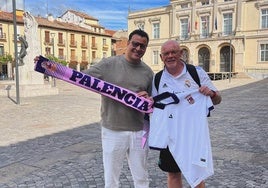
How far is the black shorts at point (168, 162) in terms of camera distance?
A: 272 centimetres

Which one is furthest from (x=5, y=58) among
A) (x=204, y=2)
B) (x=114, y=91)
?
(x=114, y=91)

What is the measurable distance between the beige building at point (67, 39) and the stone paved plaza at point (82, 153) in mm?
36319

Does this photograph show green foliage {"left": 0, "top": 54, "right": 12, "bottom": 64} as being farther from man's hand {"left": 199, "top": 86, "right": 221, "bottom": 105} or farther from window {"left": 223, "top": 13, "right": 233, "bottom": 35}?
man's hand {"left": 199, "top": 86, "right": 221, "bottom": 105}

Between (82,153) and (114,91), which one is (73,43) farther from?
(114,91)

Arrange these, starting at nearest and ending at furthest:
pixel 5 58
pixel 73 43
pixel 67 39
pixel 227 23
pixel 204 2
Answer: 1. pixel 227 23
2. pixel 5 58
3. pixel 204 2
4. pixel 67 39
5. pixel 73 43

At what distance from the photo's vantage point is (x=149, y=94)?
284 cm

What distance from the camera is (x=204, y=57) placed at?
42750 mm

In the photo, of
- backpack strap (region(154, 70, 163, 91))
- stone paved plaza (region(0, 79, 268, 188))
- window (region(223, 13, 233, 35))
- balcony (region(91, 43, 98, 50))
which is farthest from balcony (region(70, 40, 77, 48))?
backpack strap (region(154, 70, 163, 91))

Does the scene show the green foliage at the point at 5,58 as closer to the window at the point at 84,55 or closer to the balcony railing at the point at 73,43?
the balcony railing at the point at 73,43

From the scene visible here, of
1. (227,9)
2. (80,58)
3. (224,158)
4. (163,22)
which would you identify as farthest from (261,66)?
(224,158)

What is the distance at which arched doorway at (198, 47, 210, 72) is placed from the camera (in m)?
42.4

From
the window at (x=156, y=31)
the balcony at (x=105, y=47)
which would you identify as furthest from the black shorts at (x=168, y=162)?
the balcony at (x=105, y=47)

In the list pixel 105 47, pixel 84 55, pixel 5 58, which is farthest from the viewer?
pixel 105 47

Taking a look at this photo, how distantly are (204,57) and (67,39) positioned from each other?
954 inches
